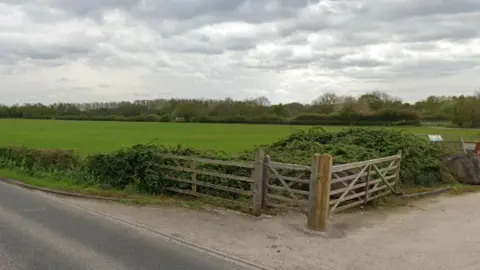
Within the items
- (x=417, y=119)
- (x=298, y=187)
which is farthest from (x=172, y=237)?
(x=417, y=119)

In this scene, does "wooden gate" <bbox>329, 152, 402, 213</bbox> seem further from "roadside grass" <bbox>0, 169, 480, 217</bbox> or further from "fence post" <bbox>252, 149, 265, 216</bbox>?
"fence post" <bbox>252, 149, 265, 216</bbox>

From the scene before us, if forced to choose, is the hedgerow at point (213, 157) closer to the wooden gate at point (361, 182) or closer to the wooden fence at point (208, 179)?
the wooden fence at point (208, 179)

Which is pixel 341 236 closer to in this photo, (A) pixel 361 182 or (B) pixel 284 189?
(B) pixel 284 189

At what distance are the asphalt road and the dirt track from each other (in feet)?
2.33

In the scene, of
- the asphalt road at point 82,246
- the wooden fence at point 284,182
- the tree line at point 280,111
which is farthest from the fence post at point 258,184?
the tree line at point 280,111

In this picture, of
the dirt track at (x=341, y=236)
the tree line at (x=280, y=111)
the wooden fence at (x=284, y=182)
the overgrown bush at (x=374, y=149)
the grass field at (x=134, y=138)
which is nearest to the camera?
the dirt track at (x=341, y=236)

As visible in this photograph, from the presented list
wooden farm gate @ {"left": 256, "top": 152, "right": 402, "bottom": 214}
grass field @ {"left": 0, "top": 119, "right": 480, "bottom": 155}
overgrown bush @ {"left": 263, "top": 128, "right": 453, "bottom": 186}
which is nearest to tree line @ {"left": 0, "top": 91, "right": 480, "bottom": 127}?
grass field @ {"left": 0, "top": 119, "right": 480, "bottom": 155}

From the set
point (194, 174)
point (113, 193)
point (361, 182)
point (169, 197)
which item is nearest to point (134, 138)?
point (113, 193)

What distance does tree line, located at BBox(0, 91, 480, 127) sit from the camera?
72125 millimetres

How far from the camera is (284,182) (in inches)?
404

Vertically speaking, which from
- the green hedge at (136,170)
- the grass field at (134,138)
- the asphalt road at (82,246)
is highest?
the green hedge at (136,170)

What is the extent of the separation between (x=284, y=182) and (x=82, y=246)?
4709 millimetres

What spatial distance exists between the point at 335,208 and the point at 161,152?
5.73m

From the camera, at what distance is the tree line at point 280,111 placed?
237 feet
